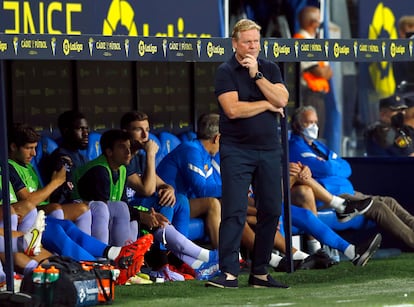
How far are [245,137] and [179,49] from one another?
3.24 ft

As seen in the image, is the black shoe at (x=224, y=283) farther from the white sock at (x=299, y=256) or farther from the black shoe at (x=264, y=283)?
the white sock at (x=299, y=256)

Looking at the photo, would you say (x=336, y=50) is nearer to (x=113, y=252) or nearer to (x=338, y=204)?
(x=338, y=204)

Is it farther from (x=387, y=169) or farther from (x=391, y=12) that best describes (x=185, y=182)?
(x=391, y=12)

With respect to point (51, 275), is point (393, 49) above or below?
above

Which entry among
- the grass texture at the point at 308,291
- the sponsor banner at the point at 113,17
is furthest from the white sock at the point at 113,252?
the sponsor banner at the point at 113,17

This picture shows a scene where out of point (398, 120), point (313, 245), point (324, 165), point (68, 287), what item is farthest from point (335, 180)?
point (68, 287)

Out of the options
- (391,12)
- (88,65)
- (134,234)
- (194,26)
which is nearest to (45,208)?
(134,234)

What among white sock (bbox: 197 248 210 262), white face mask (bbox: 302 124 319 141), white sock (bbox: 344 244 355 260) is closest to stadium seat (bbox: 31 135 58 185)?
white sock (bbox: 197 248 210 262)

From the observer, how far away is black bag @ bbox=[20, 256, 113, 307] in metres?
9.84

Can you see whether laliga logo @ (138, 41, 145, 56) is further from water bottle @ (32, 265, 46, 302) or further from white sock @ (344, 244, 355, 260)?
white sock @ (344, 244, 355, 260)

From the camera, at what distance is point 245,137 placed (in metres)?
10.6

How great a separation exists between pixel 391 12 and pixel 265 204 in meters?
7.16

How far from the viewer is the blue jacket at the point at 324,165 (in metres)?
13.5

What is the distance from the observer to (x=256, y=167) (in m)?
10.7
